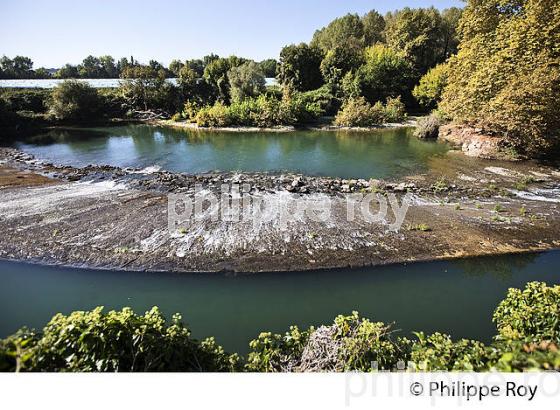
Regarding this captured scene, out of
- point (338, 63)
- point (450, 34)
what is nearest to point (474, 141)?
point (338, 63)

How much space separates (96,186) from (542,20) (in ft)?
88.4

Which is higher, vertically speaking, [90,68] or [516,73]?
[90,68]

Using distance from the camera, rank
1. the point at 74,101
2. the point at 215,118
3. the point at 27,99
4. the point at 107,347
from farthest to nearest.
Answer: the point at 27,99, the point at 74,101, the point at 215,118, the point at 107,347

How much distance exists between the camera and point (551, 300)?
4.67m

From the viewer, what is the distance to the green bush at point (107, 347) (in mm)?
2836

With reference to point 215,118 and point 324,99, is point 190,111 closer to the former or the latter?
point 215,118

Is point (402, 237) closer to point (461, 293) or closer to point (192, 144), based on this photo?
point (461, 293)

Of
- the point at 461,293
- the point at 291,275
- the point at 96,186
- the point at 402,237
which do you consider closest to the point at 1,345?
the point at 291,275

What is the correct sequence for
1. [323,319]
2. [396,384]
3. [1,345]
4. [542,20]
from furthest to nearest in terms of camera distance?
1. [542,20]
2. [323,319]
3. [1,345]
4. [396,384]

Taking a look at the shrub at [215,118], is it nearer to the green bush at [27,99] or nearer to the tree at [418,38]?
the green bush at [27,99]

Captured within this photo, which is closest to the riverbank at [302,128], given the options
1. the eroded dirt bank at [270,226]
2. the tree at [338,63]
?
the tree at [338,63]

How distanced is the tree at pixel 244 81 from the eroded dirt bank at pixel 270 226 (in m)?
25.7

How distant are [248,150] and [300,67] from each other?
24700mm

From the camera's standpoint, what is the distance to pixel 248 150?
24438 mm
